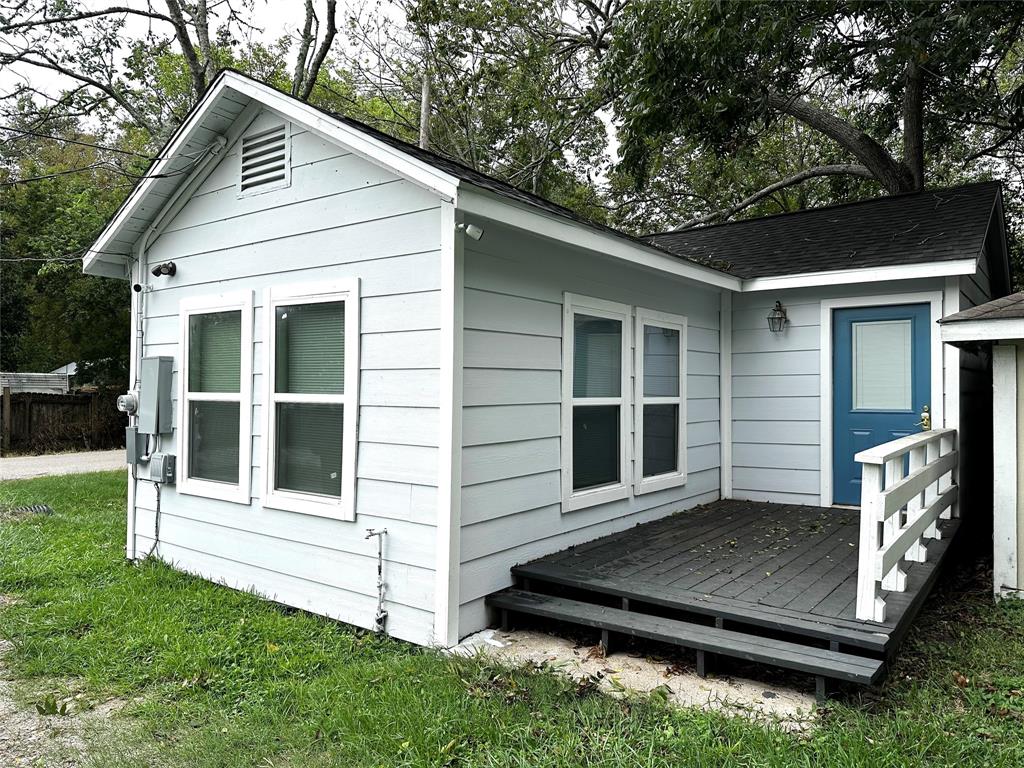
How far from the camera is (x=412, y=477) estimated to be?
3.79m

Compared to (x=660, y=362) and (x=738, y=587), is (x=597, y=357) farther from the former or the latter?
(x=738, y=587)

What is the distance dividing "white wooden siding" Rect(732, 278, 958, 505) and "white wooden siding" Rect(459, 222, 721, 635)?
2.09 m

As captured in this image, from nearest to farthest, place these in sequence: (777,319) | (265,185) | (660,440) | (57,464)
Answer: (265,185), (660,440), (777,319), (57,464)

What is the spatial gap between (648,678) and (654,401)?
2.74 m

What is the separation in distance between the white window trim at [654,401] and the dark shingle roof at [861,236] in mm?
726

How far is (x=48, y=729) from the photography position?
302 centimetres

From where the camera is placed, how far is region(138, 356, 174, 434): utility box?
5281 mm

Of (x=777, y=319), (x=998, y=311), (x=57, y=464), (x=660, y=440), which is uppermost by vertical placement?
(x=777, y=319)

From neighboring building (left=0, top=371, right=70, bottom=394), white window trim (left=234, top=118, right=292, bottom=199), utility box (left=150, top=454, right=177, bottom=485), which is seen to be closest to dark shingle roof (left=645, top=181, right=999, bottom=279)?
white window trim (left=234, top=118, right=292, bottom=199)

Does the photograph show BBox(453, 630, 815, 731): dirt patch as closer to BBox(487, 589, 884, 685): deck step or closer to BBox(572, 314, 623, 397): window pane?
BBox(487, 589, 884, 685): deck step

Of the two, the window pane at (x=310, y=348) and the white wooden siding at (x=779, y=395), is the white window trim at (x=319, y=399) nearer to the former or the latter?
the window pane at (x=310, y=348)

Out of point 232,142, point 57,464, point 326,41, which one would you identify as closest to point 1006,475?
point 232,142

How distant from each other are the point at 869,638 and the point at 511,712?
1.61 meters

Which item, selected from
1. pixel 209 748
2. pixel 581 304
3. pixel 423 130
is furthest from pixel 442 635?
pixel 423 130
